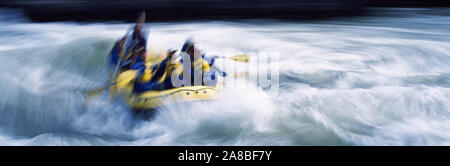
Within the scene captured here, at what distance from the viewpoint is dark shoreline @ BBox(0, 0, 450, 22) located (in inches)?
246

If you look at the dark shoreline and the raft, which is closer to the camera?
the raft

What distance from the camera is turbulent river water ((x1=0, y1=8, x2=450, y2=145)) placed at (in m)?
2.65

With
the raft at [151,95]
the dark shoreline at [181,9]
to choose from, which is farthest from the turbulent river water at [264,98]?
the dark shoreline at [181,9]

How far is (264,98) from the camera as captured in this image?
3.13 m

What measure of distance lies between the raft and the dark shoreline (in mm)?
3928

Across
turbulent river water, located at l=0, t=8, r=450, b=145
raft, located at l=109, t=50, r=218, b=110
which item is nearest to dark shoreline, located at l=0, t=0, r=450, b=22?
turbulent river water, located at l=0, t=8, r=450, b=145

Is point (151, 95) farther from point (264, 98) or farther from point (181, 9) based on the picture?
point (181, 9)

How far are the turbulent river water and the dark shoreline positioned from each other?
2.64 ft

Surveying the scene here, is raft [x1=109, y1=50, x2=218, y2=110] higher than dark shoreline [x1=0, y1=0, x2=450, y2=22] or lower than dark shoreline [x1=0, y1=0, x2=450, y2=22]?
lower

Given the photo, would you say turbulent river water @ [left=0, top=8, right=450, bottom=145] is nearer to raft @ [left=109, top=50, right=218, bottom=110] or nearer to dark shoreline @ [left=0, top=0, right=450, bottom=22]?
raft @ [left=109, top=50, right=218, bottom=110]

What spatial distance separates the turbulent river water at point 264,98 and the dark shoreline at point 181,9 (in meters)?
0.80

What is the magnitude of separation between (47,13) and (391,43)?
18.9 ft

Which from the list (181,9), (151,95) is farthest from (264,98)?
(181,9)

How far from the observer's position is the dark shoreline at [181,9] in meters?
6.25
